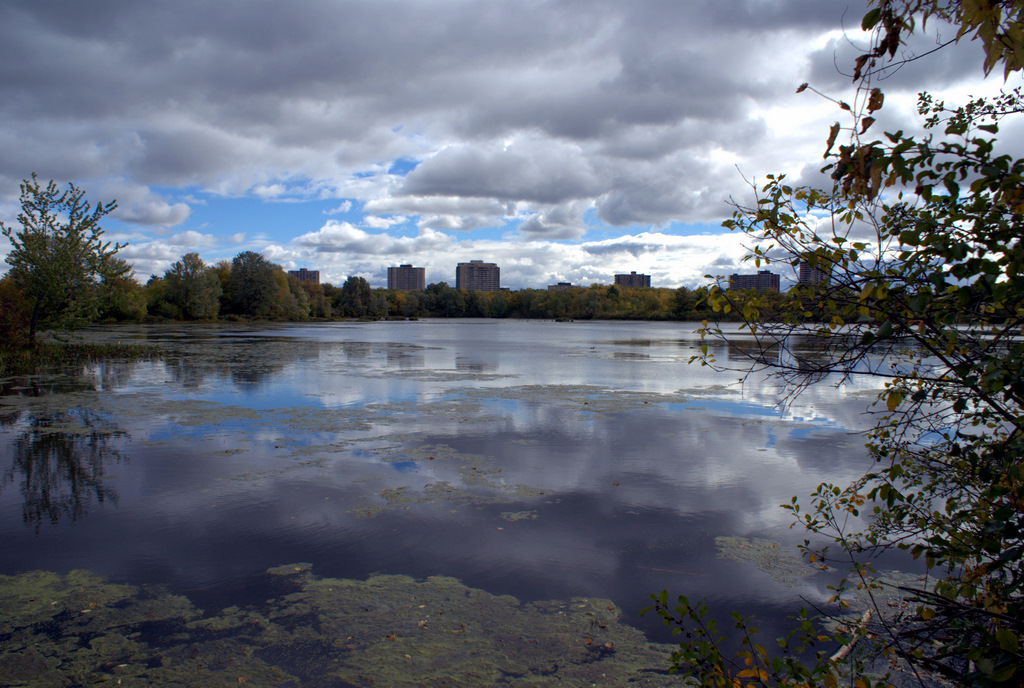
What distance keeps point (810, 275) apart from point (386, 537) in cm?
477

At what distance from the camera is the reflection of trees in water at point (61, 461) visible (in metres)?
6.99

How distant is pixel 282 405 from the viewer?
13.8 metres

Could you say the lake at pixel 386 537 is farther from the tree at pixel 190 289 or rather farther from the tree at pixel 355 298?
the tree at pixel 355 298

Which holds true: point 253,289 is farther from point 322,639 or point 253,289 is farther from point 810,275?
point 810,275

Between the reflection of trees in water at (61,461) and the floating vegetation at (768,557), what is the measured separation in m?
7.06

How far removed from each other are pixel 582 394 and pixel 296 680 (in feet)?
42.2

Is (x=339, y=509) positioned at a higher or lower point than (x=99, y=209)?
lower

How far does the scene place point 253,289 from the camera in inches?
3723

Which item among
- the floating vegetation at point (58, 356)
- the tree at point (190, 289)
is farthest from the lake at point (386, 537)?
the tree at point (190, 289)

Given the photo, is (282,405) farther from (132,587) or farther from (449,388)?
(132,587)

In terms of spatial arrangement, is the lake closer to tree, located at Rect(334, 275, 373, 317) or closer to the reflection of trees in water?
the reflection of trees in water

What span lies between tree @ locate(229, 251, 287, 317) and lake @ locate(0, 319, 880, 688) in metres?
87.2

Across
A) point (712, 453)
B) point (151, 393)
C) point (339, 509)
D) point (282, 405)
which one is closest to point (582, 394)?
point (712, 453)

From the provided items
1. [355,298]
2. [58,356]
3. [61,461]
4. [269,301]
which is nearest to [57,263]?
[58,356]
